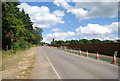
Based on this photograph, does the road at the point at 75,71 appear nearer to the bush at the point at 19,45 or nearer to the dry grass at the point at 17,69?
the dry grass at the point at 17,69

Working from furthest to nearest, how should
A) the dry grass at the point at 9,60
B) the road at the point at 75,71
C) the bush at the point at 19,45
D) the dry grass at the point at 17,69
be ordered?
1. the bush at the point at 19,45
2. the dry grass at the point at 9,60
3. the dry grass at the point at 17,69
4. the road at the point at 75,71

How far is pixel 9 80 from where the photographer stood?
809 cm

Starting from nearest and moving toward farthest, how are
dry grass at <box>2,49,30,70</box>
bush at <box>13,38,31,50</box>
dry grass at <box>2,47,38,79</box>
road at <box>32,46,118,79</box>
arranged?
1. road at <box>32,46,118,79</box>
2. dry grass at <box>2,47,38,79</box>
3. dry grass at <box>2,49,30,70</box>
4. bush at <box>13,38,31,50</box>

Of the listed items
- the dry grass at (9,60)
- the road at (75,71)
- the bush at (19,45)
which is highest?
the bush at (19,45)

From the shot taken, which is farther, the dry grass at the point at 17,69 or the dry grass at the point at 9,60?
the dry grass at the point at 9,60

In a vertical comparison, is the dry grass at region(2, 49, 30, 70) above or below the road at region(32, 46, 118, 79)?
below

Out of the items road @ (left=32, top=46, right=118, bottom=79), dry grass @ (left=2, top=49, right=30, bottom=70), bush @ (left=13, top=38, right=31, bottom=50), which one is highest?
bush @ (left=13, top=38, right=31, bottom=50)

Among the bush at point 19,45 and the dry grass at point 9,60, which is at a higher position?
the bush at point 19,45

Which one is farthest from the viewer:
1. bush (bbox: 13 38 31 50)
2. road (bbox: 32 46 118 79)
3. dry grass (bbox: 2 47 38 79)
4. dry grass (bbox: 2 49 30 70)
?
bush (bbox: 13 38 31 50)

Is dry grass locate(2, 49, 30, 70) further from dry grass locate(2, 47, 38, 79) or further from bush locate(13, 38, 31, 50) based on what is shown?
bush locate(13, 38, 31, 50)

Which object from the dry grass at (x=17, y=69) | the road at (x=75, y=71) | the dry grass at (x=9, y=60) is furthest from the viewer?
the dry grass at (x=9, y=60)

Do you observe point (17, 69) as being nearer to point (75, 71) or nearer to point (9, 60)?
point (75, 71)

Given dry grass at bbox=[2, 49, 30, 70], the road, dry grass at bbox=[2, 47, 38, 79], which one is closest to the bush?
dry grass at bbox=[2, 49, 30, 70]

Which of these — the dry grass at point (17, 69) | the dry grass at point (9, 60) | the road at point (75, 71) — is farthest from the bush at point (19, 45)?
the road at point (75, 71)
